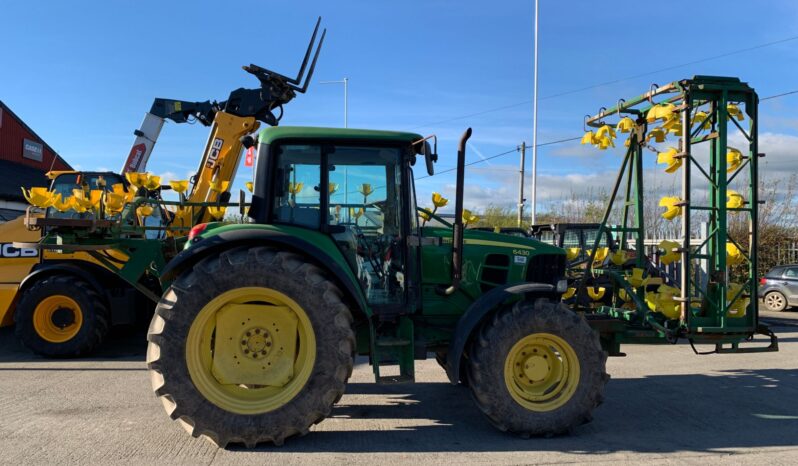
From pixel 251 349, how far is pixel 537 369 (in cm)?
224

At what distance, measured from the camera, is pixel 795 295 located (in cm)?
1379

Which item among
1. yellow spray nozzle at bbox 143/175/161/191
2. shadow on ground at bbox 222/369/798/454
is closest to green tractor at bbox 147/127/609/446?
shadow on ground at bbox 222/369/798/454

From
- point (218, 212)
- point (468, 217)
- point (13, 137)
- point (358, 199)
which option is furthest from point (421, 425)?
point (13, 137)

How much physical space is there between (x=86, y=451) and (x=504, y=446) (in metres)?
3.02

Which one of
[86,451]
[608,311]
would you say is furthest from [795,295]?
[86,451]

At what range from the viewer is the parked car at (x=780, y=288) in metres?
13.9

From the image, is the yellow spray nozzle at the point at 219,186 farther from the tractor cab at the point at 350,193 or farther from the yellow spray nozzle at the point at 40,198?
the tractor cab at the point at 350,193

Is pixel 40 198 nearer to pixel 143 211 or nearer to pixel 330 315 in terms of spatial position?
pixel 143 211

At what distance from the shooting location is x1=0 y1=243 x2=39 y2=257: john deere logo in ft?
24.8

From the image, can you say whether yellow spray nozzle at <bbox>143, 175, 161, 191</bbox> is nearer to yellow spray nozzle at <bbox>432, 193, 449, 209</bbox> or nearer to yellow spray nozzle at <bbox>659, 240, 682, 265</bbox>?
yellow spray nozzle at <bbox>432, 193, 449, 209</bbox>

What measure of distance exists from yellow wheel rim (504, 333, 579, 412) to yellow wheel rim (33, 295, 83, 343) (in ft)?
19.5

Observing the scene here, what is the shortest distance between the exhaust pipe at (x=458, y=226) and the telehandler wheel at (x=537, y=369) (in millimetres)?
439

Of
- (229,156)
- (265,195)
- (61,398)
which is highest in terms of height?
(229,156)

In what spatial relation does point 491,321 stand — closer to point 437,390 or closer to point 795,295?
point 437,390
